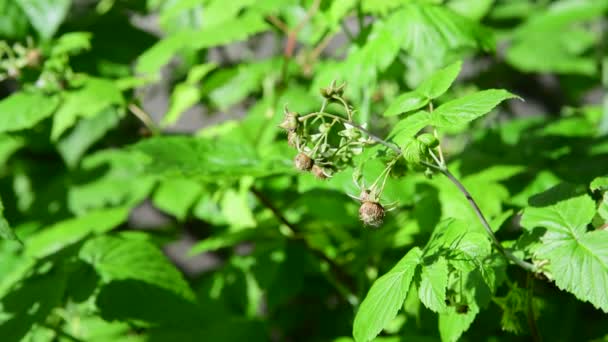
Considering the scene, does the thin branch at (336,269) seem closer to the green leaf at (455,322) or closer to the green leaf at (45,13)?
the green leaf at (455,322)

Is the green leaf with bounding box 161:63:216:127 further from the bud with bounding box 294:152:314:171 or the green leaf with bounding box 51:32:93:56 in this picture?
the bud with bounding box 294:152:314:171

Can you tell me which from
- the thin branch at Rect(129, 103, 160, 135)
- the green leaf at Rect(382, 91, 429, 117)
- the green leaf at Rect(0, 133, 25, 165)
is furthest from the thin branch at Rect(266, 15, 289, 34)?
the green leaf at Rect(0, 133, 25, 165)

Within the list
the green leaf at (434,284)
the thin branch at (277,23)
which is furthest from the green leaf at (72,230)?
the green leaf at (434,284)

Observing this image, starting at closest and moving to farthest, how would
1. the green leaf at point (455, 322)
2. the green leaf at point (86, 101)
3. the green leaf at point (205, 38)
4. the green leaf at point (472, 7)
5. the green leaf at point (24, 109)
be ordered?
1. the green leaf at point (455, 322)
2. the green leaf at point (24, 109)
3. the green leaf at point (86, 101)
4. the green leaf at point (205, 38)
5. the green leaf at point (472, 7)

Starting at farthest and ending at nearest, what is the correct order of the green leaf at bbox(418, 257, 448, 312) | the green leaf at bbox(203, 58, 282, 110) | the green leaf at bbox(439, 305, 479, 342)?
the green leaf at bbox(203, 58, 282, 110), the green leaf at bbox(439, 305, 479, 342), the green leaf at bbox(418, 257, 448, 312)

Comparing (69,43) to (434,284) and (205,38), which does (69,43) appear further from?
(434,284)

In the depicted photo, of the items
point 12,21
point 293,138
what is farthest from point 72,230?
point 293,138

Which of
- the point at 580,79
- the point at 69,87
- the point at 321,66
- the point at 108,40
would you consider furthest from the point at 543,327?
the point at 108,40
